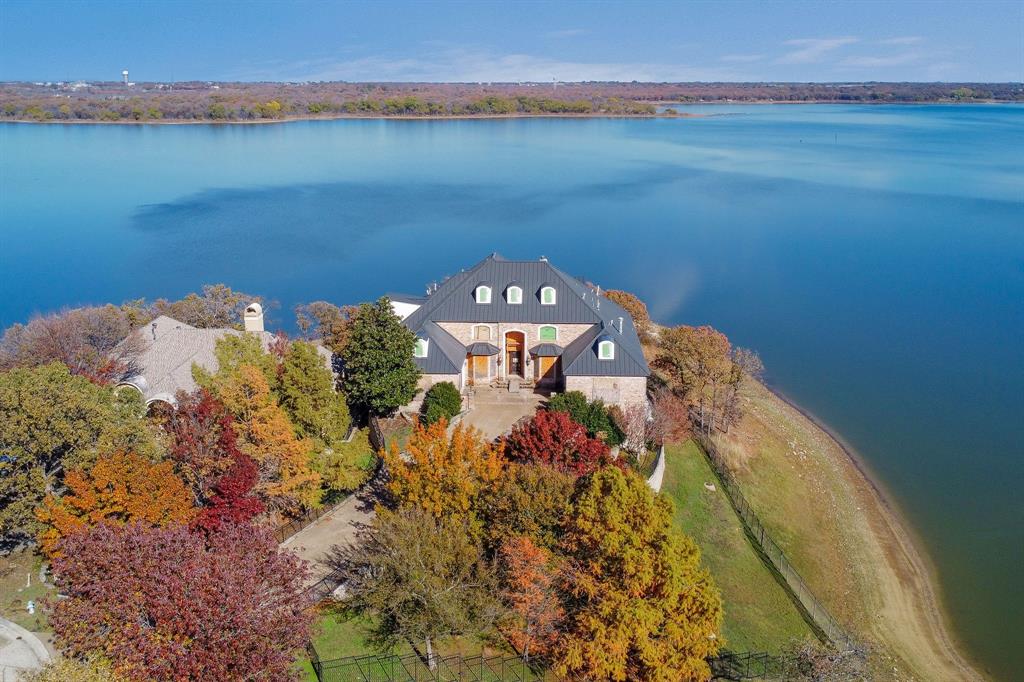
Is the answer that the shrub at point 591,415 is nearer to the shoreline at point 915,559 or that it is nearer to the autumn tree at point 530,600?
the autumn tree at point 530,600

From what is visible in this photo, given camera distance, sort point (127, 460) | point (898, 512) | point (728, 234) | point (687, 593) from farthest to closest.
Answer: point (728, 234), point (898, 512), point (127, 460), point (687, 593)

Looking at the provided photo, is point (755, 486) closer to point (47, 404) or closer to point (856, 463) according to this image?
point (856, 463)

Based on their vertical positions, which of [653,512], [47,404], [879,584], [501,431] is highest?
[47,404]

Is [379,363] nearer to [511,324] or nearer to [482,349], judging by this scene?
[482,349]

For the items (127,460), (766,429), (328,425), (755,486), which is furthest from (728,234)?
(127,460)

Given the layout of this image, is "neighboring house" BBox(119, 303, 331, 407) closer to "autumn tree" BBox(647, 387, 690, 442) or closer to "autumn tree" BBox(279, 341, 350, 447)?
"autumn tree" BBox(279, 341, 350, 447)

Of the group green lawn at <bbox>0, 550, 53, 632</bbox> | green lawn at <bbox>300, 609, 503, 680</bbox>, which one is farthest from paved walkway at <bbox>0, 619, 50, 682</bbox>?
green lawn at <bbox>300, 609, 503, 680</bbox>

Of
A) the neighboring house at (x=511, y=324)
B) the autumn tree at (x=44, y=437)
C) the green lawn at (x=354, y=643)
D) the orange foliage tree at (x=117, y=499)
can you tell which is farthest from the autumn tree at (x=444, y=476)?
the neighboring house at (x=511, y=324)
